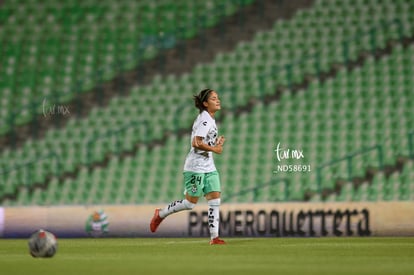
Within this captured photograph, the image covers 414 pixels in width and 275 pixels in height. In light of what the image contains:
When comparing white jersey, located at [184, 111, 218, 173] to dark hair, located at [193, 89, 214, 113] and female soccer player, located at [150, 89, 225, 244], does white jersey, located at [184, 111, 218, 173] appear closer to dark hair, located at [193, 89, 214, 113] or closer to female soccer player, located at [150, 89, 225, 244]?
female soccer player, located at [150, 89, 225, 244]

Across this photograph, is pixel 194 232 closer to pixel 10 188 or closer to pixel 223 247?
pixel 223 247

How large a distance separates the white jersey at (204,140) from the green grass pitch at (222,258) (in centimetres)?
106

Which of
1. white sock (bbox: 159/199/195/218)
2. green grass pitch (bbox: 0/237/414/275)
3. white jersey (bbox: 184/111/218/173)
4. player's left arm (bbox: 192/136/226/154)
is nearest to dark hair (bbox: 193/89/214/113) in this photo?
white jersey (bbox: 184/111/218/173)

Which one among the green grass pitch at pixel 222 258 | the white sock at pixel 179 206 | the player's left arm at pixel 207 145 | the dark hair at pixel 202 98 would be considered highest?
the dark hair at pixel 202 98

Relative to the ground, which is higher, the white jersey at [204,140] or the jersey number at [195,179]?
the white jersey at [204,140]

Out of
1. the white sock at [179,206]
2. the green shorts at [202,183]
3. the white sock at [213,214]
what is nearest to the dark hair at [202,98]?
the green shorts at [202,183]

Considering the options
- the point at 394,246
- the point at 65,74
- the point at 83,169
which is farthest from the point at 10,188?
the point at 394,246

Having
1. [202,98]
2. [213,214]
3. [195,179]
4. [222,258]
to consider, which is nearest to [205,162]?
[195,179]

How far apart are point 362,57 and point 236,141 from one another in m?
3.34

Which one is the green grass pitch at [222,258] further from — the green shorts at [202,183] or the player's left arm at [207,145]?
the player's left arm at [207,145]

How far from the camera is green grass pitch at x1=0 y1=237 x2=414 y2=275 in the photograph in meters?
8.54

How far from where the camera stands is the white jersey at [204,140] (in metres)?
12.7

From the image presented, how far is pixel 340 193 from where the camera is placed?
60.5ft

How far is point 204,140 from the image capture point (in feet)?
41.9
